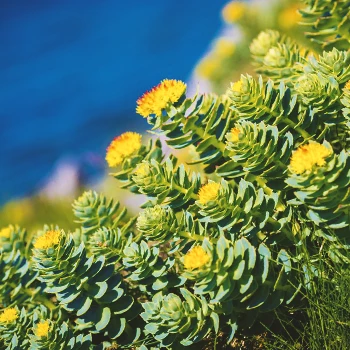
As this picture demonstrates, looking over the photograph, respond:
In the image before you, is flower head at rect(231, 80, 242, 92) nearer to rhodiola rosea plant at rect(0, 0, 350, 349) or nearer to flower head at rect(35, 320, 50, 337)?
rhodiola rosea plant at rect(0, 0, 350, 349)

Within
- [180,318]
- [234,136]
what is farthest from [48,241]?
[234,136]

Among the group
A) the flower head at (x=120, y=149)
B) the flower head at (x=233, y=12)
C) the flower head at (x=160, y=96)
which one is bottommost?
the flower head at (x=120, y=149)

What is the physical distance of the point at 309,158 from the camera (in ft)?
3.66

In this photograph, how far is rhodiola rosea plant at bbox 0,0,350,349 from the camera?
46.2 inches

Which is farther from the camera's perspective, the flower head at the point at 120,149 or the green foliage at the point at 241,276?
the flower head at the point at 120,149

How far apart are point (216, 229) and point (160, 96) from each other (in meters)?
0.36

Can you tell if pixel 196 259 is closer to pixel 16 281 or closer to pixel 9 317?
pixel 9 317

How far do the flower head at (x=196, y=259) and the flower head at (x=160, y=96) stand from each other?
15.7 inches

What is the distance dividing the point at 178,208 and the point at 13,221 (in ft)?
6.21

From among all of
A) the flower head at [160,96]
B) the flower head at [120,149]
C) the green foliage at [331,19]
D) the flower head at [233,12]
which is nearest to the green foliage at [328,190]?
the flower head at [160,96]

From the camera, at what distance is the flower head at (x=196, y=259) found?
1.11 m

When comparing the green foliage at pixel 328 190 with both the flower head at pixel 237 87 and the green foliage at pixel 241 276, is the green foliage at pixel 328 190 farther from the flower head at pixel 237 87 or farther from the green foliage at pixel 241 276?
the flower head at pixel 237 87

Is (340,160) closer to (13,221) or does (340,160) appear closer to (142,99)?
(142,99)

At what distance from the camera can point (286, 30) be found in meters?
3.32
